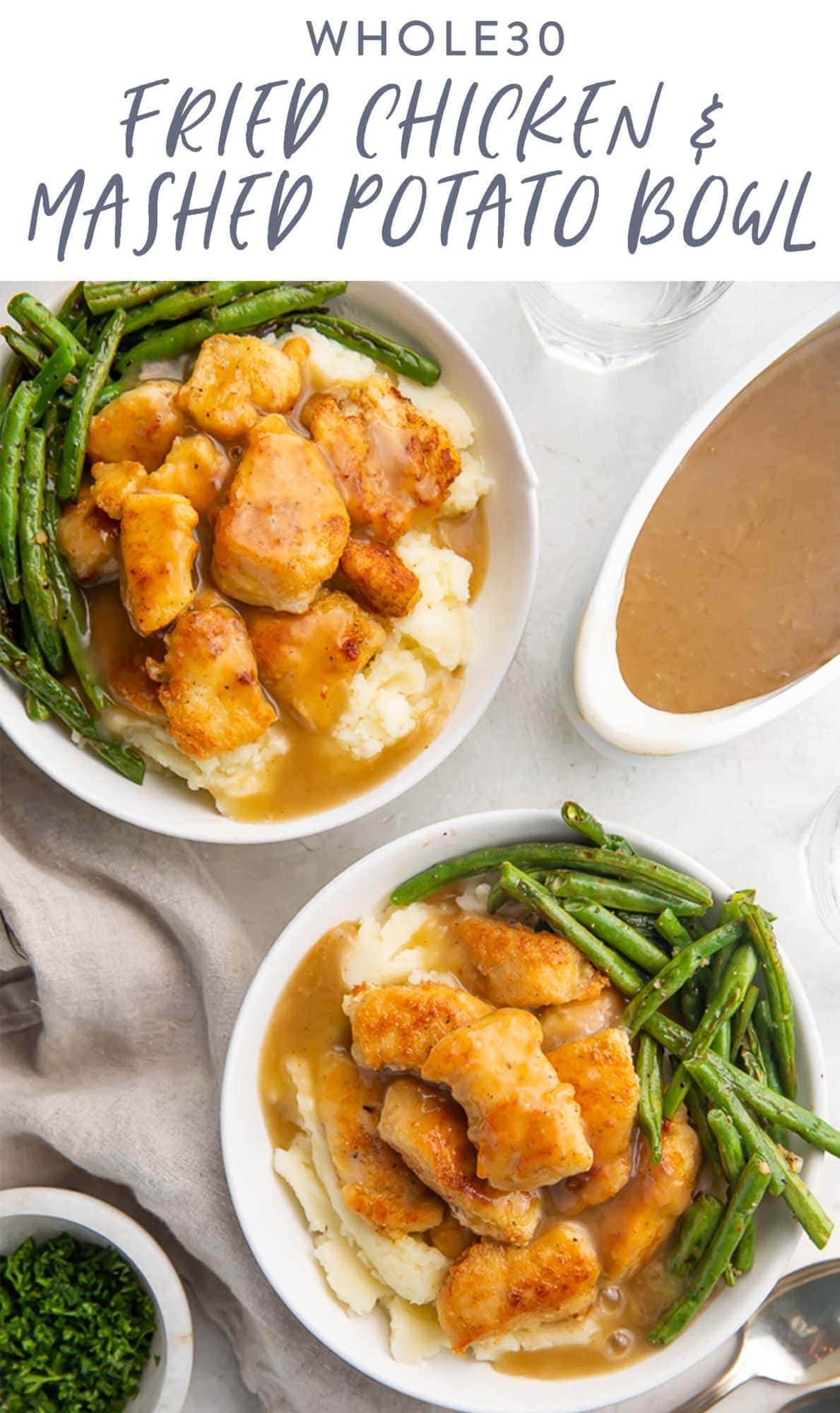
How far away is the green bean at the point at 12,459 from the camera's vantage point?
3580mm

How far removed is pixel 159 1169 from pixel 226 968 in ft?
2.09

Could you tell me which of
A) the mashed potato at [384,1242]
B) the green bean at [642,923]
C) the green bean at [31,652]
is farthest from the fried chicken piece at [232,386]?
the green bean at [642,923]

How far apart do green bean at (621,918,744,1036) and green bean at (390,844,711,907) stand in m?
0.13

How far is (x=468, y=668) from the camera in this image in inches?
161

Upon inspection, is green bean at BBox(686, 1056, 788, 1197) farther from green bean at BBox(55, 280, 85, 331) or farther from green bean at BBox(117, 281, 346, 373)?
green bean at BBox(55, 280, 85, 331)

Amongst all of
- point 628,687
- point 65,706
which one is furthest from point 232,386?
point 628,687

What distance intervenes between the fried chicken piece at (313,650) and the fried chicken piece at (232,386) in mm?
567

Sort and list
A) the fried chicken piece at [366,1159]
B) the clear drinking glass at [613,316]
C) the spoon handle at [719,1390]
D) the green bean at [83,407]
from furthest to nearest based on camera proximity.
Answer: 1. the clear drinking glass at [613,316]
2. the spoon handle at [719,1390]
3. the green bean at [83,407]
4. the fried chicken piece at [366,1159]

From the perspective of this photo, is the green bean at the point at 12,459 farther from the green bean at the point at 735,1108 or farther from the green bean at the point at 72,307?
the green bean at the point at 735,1108

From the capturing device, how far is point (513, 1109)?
11.0 ft

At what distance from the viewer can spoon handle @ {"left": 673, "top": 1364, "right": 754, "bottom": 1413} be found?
414 cm

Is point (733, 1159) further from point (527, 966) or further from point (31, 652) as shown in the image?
point (31, 652)

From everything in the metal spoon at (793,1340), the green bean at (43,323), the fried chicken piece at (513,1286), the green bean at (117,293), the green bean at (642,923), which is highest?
the green bean at (117,293)

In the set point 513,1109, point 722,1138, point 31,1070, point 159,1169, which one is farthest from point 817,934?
point 31,1070
